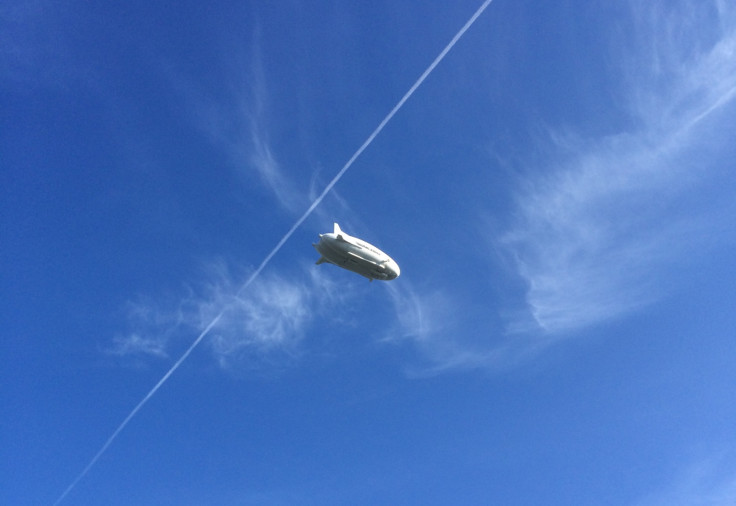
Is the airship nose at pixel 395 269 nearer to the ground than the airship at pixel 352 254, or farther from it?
farther from it

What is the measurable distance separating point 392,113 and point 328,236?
130 ft

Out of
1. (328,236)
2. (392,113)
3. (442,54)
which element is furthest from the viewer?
(392,113)

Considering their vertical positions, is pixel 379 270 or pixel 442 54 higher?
pixel 442 54

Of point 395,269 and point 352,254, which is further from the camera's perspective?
point 395,269

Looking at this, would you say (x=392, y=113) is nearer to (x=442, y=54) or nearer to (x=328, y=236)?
(x=442, y=54)

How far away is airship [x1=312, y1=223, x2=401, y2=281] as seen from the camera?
125m

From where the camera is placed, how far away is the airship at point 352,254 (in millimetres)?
125000

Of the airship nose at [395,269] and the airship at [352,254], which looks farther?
the airship nose at [395,269]

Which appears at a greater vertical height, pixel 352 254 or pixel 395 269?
pixel 395 269

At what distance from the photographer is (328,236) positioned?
411 ft

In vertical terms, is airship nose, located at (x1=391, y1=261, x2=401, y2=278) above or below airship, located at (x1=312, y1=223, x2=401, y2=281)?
above

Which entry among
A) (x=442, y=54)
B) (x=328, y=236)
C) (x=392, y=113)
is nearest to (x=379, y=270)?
(x=328, y=236)

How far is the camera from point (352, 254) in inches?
4953

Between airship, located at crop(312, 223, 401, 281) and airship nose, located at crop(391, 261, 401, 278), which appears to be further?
airship nose, located at crop(391, 261, 401, 278)
